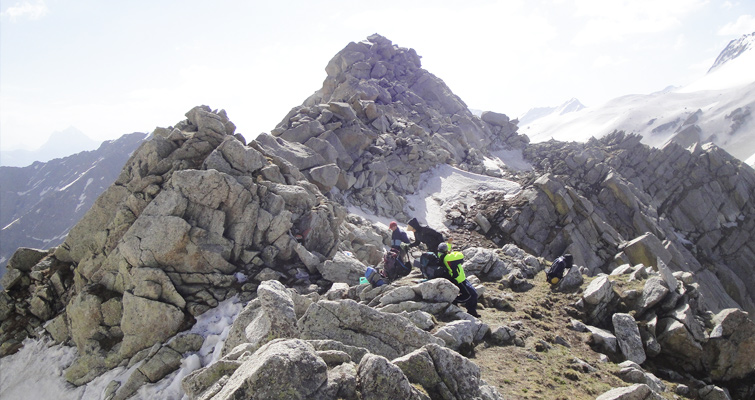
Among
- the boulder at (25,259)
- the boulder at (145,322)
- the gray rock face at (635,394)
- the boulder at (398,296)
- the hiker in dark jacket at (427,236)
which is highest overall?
the gray rock face at (635,394)

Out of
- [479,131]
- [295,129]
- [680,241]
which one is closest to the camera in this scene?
[295,129]

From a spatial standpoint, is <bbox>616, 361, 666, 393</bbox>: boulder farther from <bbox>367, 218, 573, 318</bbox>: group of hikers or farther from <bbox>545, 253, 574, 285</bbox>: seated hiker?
<bbox>545, 253, 574, 285</bbox>: seated hiker

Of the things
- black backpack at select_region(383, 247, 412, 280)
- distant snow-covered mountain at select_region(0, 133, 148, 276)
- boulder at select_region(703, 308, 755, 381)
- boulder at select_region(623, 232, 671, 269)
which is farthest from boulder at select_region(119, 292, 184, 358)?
distant snow-covered mountain at select_region(0, 133, 148, 276)

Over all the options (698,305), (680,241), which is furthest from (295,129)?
(680,241)

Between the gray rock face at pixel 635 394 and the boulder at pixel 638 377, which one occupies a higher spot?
the gray rock face at pixel 635 394

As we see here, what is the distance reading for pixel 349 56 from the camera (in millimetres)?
71125

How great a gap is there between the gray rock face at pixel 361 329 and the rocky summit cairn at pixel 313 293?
33 millimetres

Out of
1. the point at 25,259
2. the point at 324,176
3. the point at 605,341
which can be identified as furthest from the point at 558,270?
the point at 25,259

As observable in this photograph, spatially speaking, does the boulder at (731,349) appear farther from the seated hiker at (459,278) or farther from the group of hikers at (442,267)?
the seated hiker at (459,278)

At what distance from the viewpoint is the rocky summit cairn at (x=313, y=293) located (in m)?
7.20

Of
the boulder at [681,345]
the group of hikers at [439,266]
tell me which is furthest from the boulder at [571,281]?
the group of hikers at [439,266]

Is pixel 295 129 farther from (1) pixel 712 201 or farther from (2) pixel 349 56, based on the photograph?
(1) pixel 712 201

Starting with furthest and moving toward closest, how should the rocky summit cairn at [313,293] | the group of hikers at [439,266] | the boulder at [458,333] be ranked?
the group of hikers at [439,266], the boulder at [458,333], the rocky summit cairn at [313,293]

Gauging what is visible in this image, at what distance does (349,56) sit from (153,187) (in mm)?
60726
